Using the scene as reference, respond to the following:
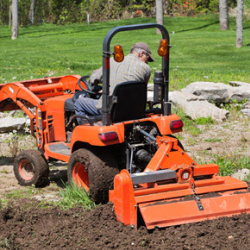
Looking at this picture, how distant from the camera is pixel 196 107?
907 cm

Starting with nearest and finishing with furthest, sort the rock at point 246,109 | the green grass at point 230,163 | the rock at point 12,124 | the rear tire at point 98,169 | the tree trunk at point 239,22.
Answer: the rear tire at point 98,169 → the green grass at point 230,163 → the rock at point 12,124 → the rock at point 246,109 → the tree trunk at point 239,22

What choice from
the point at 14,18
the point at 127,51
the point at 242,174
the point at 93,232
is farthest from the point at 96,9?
the point at 93,232

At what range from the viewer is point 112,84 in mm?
5113

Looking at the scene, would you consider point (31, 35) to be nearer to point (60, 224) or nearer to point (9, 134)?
point (9, 134)

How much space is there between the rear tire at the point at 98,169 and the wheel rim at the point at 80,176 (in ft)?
Answer: 0.44

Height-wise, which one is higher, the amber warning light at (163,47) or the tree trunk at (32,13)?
the tree trunk at (32,13)

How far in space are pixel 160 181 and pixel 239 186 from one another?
0.79m

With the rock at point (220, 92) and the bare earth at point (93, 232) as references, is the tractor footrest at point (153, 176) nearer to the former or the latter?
the bare earth at point (93, 232)

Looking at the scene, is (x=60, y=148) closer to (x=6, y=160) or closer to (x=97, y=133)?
(x=97, y=133)

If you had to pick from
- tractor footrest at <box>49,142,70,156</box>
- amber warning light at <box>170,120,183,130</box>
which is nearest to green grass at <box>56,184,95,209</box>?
tractor footrest at <box>49,142,70,156</box>

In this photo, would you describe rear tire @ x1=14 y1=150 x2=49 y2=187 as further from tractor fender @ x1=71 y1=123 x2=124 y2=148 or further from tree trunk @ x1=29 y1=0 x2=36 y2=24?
tree trunk @ x1=29 y1=0 x2=36 y2=24

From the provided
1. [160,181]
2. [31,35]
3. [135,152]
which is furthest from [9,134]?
[31,35]

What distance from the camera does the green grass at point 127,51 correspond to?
13320 mm

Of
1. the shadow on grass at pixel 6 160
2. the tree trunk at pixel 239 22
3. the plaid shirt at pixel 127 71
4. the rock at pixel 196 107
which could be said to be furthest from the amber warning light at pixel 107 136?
the tree trunk at pixel 239 22
